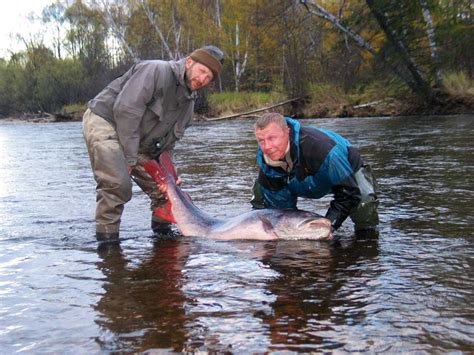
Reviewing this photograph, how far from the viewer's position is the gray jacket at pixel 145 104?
463 cm

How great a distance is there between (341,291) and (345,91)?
83.2ft

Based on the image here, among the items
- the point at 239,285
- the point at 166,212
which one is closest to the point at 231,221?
the point at 166,212

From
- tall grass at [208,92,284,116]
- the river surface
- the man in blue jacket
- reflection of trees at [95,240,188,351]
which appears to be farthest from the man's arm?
tall grass at [208,92,284,116]

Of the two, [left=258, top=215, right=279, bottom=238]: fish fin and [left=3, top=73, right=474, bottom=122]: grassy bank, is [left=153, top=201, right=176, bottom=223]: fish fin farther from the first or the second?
[left=3, top=73, right=474, bottom=122]: grassy bank

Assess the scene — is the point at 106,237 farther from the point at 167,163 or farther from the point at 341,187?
the point at 341,187

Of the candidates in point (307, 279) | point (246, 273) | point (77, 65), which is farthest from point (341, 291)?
point (77, 65)

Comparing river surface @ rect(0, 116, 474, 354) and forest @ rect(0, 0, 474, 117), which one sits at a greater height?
forest @ rect(0, 0, 474, 117)

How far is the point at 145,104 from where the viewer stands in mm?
4703

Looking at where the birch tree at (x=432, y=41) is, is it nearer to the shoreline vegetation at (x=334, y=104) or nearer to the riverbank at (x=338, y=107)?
the shoreline vegetation at (x=334, y=104)

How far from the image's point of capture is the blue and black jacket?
14.5ft

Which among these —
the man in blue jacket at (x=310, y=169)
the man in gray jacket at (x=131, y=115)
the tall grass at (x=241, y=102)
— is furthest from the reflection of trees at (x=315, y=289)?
the tall grass at (x=241, y=102)

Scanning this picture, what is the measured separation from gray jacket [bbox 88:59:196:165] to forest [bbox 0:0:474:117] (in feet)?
63.2

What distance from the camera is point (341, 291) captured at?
11.2 ft

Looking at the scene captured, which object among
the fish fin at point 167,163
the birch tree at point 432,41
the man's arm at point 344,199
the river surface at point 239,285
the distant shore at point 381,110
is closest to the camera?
the river surface at point 239,285
